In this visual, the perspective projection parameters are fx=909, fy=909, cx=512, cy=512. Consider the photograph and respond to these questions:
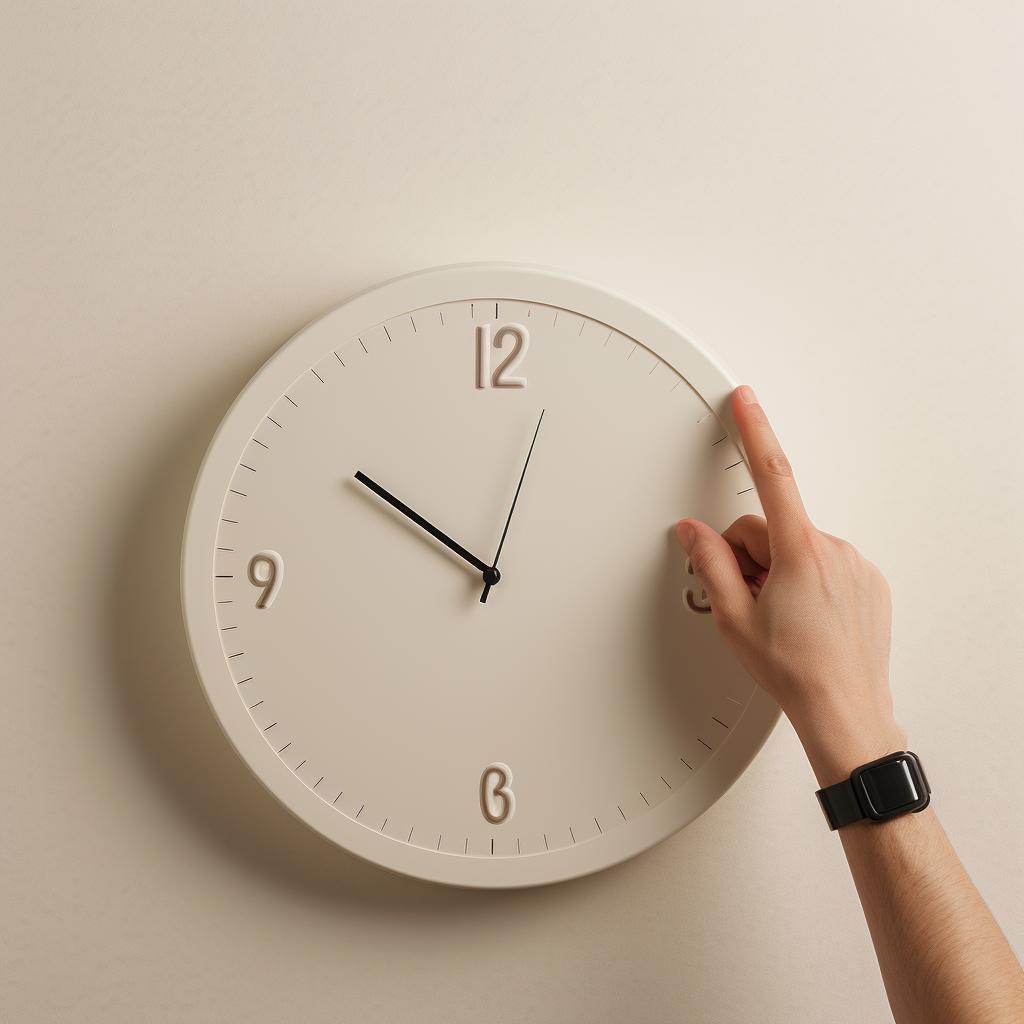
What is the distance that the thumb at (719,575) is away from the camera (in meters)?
0.92

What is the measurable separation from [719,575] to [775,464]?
13 centimetres

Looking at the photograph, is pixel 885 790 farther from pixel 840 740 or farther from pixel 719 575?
pixel 719 575

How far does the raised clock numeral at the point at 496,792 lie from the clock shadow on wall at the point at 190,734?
0.14 metres

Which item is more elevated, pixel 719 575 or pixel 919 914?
pixel 719 575

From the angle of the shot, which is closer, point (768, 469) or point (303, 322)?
point (768, 469)

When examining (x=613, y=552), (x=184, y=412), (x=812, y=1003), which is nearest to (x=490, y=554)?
(x=613, y=552)

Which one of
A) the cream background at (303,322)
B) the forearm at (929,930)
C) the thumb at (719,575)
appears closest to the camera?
the forearm at (929,930)

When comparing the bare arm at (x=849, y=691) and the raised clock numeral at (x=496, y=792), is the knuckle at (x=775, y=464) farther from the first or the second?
the raised clock numeral at (x=496, y=792)

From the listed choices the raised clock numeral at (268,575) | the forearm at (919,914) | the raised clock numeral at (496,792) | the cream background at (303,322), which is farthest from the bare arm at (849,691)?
the raised clock numeral at (268,575)

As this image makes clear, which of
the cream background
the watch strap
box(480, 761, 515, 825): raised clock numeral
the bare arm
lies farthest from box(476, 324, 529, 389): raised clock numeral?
the watch strap

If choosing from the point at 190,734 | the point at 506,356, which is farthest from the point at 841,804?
the point at 190,734

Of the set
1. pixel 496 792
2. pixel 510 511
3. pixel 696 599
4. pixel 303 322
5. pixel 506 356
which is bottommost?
pixel 496 792

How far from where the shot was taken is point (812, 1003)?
1.06 metres

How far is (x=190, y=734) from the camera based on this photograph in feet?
3.40
